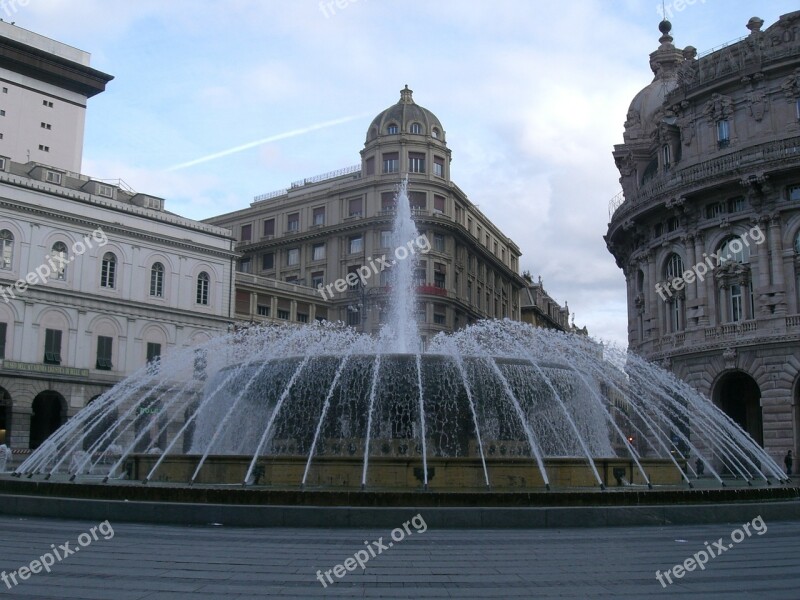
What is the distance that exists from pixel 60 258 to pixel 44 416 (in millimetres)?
9249

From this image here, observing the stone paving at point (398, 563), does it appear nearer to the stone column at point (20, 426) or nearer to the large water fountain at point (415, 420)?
the large water fountain at point (415, 420)

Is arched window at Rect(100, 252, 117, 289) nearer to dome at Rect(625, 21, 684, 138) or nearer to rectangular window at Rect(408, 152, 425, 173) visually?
rectangular window at Rect(408, 152, 425, 173)

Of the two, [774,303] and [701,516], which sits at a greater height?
[774,303]

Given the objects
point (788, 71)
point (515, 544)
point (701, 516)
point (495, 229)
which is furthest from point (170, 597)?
point (495, 229)

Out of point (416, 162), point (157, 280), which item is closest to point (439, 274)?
point (416, 162)

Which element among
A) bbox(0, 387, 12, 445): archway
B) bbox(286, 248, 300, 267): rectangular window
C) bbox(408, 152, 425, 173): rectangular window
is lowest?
bbox(0, 387, 12, 445): archway

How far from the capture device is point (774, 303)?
123 ft

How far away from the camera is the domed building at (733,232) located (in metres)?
37.3

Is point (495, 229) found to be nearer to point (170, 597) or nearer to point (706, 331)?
point (706, 331)

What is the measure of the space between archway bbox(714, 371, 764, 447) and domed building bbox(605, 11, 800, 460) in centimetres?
7

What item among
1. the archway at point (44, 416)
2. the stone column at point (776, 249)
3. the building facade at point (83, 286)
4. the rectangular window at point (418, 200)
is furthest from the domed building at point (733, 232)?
the archway at point (44, 416)

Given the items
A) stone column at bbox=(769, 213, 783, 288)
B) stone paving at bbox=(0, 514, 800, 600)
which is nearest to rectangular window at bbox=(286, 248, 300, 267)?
stone column at bbox=(769, 213, 783, 288)

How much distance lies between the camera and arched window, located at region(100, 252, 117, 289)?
160 ft

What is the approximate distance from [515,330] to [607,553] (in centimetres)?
1239
